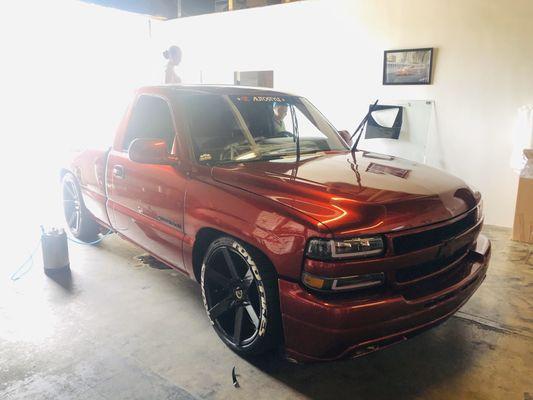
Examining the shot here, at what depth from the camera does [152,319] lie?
8.73 feet

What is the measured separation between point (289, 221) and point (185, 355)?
3.62ft

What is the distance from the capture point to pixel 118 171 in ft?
10.1

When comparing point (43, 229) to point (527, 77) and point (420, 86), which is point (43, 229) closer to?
point (420, 86)

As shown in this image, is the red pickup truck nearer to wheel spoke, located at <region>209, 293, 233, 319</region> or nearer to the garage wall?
wheel spoke, located at <region>209, 293, 233, 319</region>

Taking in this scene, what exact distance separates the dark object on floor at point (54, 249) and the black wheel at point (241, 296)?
5.45 feet

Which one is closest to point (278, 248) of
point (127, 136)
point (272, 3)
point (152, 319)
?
point (152, 319)

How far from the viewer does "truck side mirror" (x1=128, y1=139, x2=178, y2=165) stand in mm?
2445

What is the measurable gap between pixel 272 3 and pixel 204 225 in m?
5.37

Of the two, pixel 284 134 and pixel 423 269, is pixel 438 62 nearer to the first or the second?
pixel 284 134

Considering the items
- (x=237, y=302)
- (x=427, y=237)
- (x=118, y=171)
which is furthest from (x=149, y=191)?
(x=427, y=237)

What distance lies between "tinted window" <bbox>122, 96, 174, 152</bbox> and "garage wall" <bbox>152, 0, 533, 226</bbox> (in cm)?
343

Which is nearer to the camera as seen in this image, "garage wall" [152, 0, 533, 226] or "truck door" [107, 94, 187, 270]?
"truck door" [107, 94, 187, 270]

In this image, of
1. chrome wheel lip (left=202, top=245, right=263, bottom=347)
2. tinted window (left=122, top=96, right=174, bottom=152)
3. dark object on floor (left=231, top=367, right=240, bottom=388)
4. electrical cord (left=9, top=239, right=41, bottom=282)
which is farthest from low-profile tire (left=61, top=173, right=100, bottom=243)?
dark object on floor (left=231, top=367, right=240, bottom=388)

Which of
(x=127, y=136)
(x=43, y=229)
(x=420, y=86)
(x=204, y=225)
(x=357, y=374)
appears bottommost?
(x=357, y=374)
